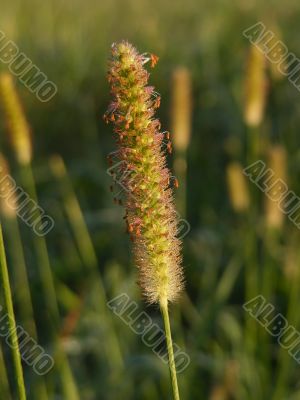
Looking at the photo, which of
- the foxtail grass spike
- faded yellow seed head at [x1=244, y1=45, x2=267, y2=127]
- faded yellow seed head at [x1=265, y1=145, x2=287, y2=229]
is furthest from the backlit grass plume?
faded yellow seed head at [x1=265, y1=145, x2=287, y2=229]

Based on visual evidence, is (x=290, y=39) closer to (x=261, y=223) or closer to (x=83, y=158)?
(x=83, y=158)

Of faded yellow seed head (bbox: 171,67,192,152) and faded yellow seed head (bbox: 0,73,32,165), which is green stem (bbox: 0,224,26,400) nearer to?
faded yellow seed head (bbox: 0,73,32,165)

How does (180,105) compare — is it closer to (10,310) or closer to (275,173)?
(275,173)

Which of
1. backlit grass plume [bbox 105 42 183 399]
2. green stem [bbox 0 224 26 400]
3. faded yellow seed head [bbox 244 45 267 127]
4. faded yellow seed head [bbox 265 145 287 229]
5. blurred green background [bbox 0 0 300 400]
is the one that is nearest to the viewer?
backlit grass plume [bbox 105 42 183 399]

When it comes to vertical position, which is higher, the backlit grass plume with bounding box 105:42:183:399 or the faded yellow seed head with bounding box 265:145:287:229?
the faded yellow seed head with bounding box 265:145:287:229

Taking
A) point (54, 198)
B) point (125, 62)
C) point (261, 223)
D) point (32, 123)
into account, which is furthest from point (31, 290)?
point (125, 62)

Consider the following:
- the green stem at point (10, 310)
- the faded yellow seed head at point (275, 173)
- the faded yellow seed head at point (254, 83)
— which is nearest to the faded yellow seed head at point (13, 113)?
the faded yellow seed head at point (254, 83)

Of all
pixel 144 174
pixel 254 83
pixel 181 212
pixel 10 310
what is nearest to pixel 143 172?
pixel 144 174
